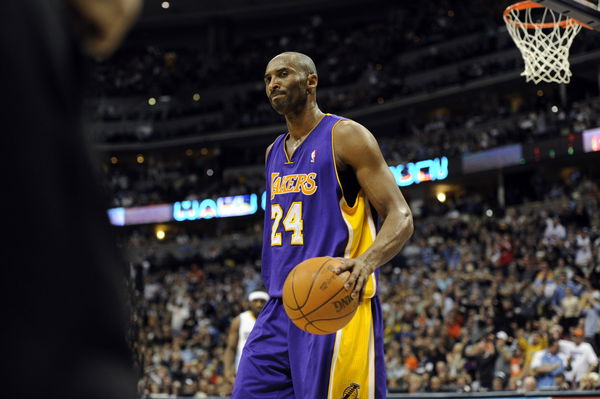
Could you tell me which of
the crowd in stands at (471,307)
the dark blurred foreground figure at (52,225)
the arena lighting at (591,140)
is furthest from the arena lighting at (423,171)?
the dark blurred foreground figure at (52,225)

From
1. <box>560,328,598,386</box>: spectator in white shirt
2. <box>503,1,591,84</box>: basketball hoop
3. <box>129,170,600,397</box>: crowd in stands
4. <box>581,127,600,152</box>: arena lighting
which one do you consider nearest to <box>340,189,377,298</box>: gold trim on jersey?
<box>129,170,600,397</box>: crowd in stands

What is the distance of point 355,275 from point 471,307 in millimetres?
12863

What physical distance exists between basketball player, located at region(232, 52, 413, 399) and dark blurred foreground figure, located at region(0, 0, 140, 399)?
2507mm

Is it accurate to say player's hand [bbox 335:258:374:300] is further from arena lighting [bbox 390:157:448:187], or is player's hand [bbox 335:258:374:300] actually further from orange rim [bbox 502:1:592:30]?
arena lighting [bbox 390:157:448:187]

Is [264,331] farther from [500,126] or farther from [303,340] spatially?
[500,126]

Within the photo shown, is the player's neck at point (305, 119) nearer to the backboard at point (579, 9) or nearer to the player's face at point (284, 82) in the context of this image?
the player's face at point (284, 82)

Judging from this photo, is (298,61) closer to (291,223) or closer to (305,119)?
(305,119)

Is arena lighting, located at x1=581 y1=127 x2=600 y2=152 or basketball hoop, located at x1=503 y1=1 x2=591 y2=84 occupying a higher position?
arena lighting, located at x1=581 y1=127 x2=600 y2=152

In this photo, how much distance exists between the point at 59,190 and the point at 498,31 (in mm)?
29580

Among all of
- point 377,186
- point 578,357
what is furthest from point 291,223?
point 578,357

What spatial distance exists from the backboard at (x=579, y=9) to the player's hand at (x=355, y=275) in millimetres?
4541

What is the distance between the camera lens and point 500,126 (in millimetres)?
26781

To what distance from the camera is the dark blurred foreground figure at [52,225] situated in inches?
36.6

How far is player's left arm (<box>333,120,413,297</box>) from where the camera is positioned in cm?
367
